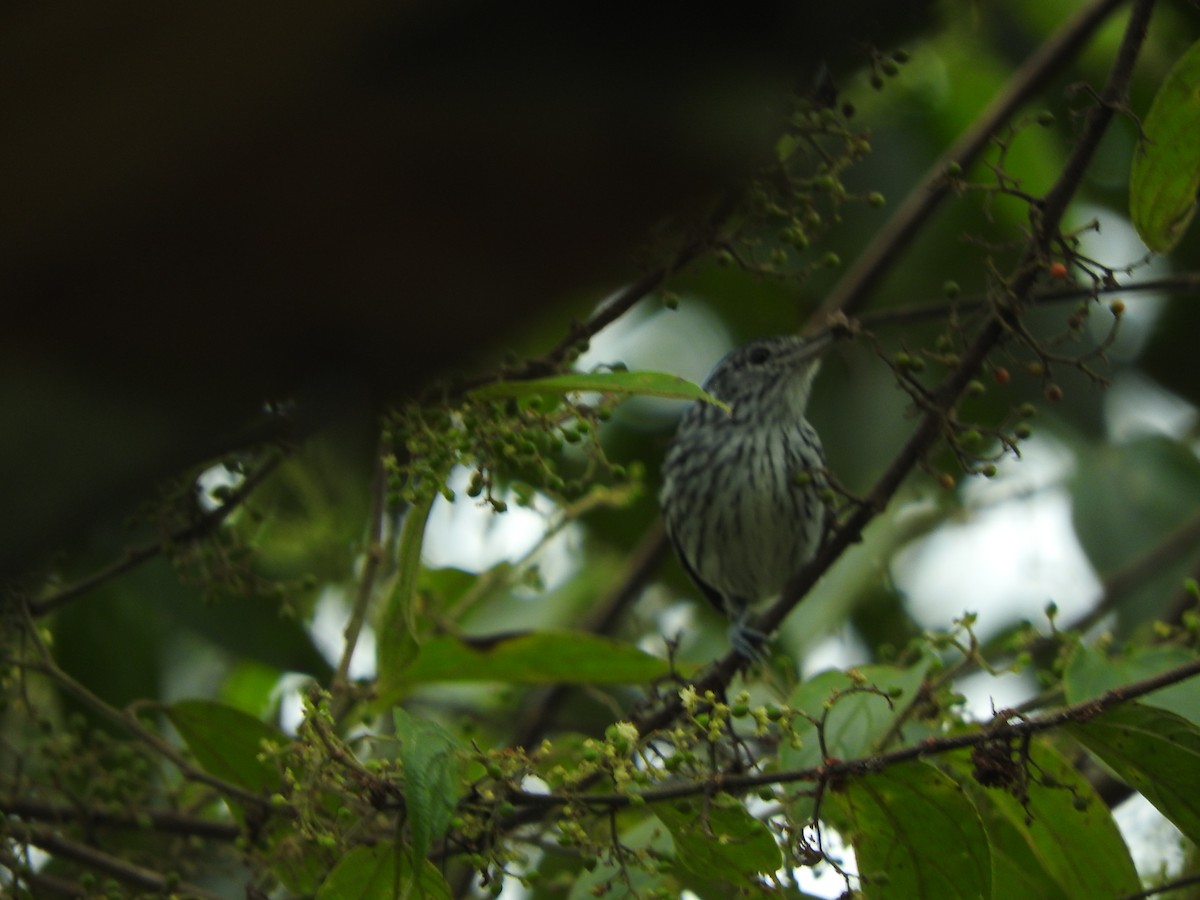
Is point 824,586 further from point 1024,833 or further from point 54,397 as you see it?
point 54,397

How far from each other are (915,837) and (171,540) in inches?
60.6

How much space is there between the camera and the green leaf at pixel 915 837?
7.49 ft

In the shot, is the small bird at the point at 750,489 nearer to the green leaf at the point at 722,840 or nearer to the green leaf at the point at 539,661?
the green leaf at the point at 539,661

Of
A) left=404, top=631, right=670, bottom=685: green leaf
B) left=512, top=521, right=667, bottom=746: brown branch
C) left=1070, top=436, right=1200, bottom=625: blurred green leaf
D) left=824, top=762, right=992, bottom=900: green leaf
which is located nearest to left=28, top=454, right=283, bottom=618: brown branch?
left=404, top=631, right=670, bottom=685: green leaf

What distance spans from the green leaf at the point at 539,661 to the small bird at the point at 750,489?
1574mm

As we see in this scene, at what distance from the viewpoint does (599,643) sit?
129 inches

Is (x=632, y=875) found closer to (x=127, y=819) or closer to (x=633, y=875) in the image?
(x=633, y=875)

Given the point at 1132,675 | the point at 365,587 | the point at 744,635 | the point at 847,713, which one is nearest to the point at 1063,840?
the point at 1132,675

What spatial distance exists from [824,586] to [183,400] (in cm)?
437

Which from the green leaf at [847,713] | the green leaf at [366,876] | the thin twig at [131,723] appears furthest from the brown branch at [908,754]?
the thin twig at [131,723]

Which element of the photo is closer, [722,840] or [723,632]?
[722,840]

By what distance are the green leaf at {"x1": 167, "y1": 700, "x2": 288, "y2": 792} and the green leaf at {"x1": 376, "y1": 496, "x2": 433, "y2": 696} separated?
0.91ft

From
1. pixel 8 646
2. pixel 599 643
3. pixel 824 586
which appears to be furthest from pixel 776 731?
pixel 824 586

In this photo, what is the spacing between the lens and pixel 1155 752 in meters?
2.21
